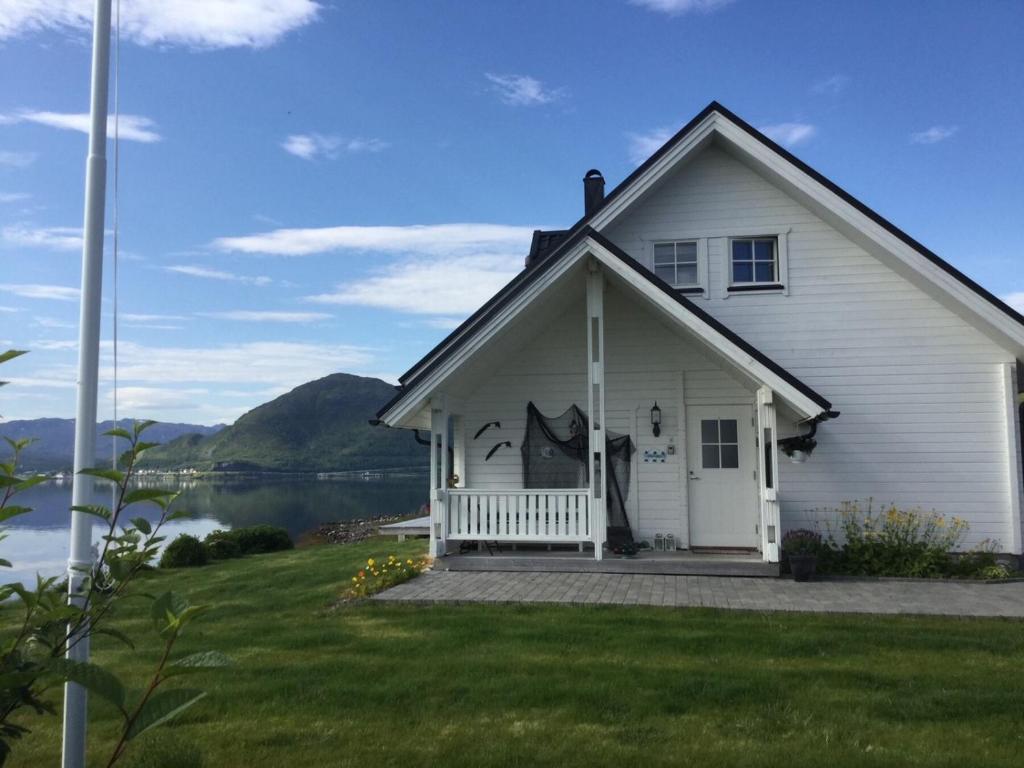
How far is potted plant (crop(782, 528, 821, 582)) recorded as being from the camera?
9.24 m

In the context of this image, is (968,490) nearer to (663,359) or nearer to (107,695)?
(663,359)

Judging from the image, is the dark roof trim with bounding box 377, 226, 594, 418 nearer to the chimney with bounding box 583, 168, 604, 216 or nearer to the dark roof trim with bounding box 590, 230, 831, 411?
the dark roof trim with bounding box 590, 230, 831, 411

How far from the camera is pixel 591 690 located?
5094 millimetres

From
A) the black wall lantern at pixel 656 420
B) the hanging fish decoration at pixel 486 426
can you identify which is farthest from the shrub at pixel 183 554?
the black wall lantern at pixel 656 420

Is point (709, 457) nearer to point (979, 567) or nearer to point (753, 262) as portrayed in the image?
point (753, 262)

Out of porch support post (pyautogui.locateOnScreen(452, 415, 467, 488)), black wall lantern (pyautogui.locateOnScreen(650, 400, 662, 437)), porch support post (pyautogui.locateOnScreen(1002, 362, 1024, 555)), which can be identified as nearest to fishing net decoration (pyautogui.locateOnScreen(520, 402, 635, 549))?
black wall lantern (pyautogui.locateOnScreen(650, 400, 662, 437))

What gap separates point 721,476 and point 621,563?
2250 mm

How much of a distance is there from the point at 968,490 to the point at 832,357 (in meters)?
2.55

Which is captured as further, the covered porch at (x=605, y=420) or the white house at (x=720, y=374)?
the white house at (x=720, y=374)

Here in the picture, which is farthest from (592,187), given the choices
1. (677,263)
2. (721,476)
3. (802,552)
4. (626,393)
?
→ (802,552)

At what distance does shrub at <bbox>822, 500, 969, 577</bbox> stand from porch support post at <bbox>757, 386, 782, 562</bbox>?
94 cm

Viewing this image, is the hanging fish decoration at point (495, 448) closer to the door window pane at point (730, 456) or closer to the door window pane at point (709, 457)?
the door window pane at point (709, 457)

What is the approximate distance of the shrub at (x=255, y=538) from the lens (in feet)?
50.4

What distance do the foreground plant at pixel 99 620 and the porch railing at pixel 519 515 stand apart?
7.77m
